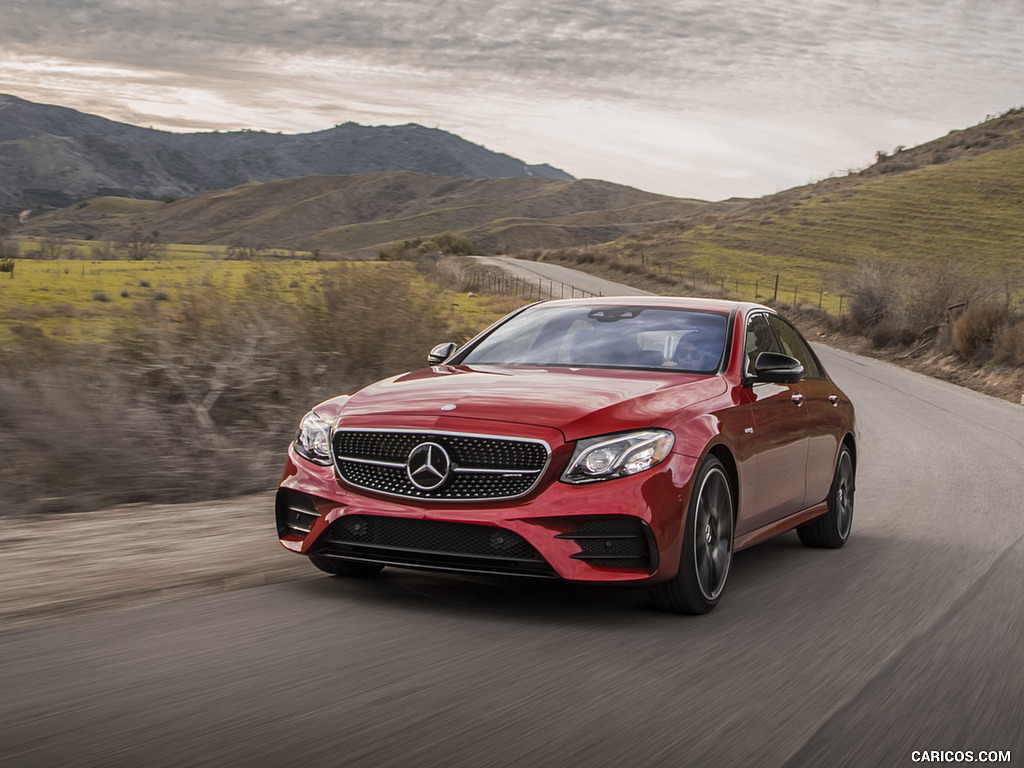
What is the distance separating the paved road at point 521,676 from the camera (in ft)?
11.7

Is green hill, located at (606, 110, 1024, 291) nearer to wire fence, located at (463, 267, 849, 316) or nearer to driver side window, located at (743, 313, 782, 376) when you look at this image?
wire fence, located at (463, 267, 849, 316)

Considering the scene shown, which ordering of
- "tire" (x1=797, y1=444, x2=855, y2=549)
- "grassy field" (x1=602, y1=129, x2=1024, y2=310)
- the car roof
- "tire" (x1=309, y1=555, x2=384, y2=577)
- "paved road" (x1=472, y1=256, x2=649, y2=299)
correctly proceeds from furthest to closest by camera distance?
"grassy field" (x1=602, y1=129, x2=1024, y2=310)
"paved road" (x1=472, y1=256, x2=649, y2=299)
"tire" (x1=797, y1=444, x2=855, y2=549)
the car roof
"tire" (x1=309, y1=555, x2=384, y2=577)

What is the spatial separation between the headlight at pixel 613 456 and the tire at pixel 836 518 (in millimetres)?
3001

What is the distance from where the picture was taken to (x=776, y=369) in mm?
6270

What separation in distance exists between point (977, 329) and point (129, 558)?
25578mm

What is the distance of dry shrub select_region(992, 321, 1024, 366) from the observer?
25766 mm

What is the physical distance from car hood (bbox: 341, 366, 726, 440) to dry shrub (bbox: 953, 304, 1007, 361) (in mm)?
24199


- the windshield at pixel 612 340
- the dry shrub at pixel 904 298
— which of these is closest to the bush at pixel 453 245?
the dry shrub at pixel 904 298

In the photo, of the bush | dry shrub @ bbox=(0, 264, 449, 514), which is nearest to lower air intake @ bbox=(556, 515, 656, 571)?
dry shrub @ bbox=(0, 264, 449, 514)

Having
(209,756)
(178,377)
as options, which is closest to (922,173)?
(178,377)

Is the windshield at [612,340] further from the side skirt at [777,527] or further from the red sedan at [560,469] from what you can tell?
the side skirt at [777,527]

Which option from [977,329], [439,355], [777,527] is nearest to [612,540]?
[777,527]

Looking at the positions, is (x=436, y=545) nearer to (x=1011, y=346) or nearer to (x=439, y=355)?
(x=439, y=355)

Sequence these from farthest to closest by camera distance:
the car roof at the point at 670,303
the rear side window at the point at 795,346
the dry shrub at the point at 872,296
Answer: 1. the dry shrub at the point at 872,296
2. the rear side window at the point at 795,346
3. the car roof at the point at 670,303
